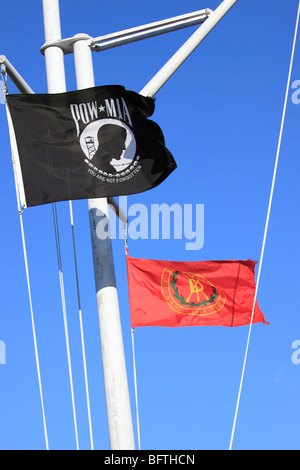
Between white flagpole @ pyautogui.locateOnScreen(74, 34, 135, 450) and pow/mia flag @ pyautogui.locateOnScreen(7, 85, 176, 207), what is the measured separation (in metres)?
0.43

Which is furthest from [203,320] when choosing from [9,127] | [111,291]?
[9,127]

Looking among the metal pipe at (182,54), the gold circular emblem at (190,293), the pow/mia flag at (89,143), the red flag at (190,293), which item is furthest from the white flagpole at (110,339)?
the gold circular emblem at (190,293)

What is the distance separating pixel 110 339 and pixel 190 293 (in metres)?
4.54

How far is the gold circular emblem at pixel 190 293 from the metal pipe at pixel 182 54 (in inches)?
166

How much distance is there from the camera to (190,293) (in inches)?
570

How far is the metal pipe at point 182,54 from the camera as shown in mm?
11219

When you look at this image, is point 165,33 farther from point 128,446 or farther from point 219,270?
point 128,446

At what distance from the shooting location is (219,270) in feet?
49.0

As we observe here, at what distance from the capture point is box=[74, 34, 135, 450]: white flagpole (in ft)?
31.7

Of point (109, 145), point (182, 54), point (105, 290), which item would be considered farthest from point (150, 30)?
point (105, 290)

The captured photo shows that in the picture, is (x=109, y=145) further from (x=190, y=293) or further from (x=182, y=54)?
(x=190, y=293)

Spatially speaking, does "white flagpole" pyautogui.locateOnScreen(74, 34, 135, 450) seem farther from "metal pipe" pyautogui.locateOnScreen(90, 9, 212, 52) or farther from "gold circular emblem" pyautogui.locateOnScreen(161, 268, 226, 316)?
"gold circular emblem" pyautogui.locateOnScreen(161, 268, 226, 316)

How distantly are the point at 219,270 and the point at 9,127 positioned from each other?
5558mm

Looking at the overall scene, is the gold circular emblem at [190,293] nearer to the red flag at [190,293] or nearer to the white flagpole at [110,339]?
the red flag at [190,293]
